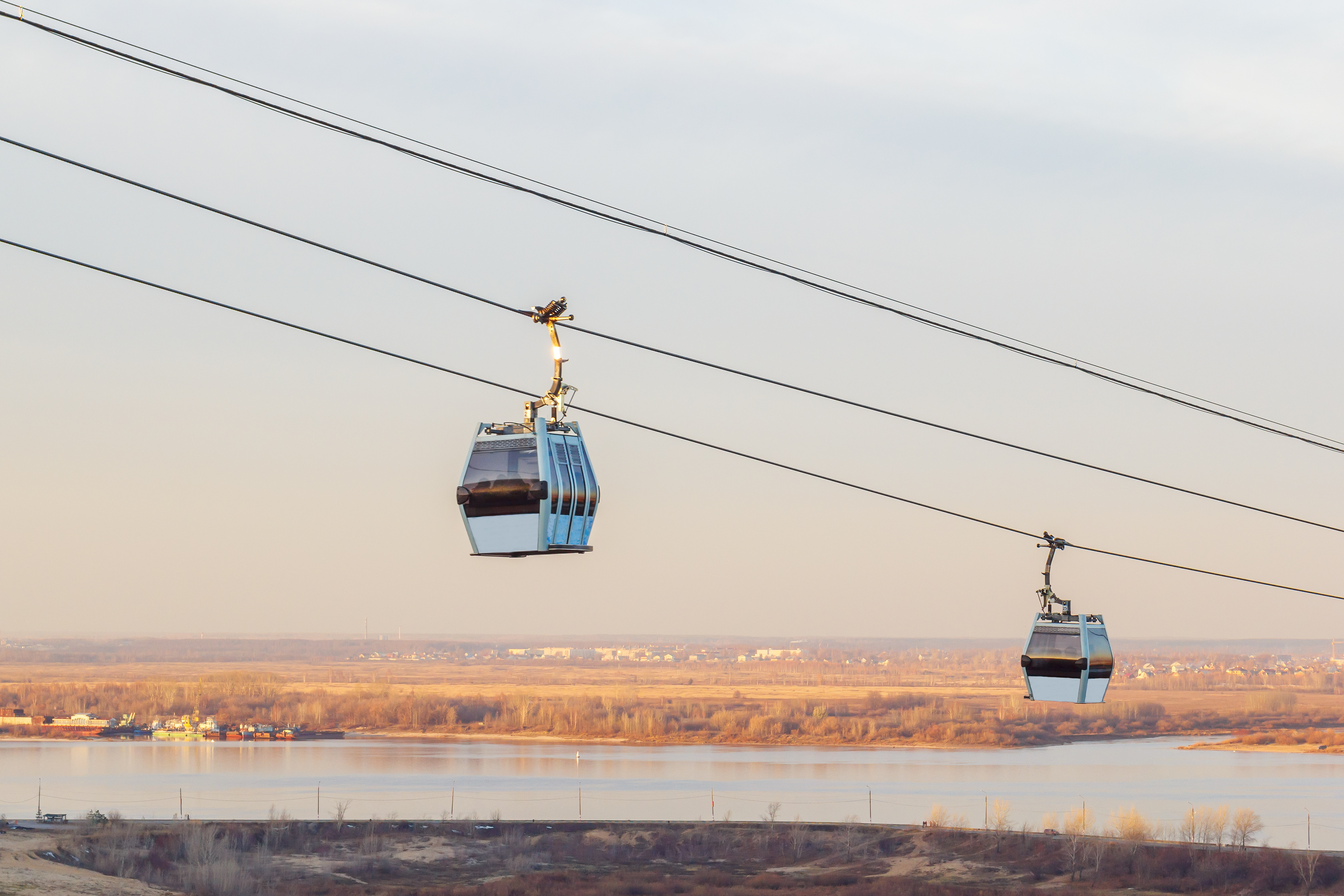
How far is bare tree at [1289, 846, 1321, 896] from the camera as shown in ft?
235

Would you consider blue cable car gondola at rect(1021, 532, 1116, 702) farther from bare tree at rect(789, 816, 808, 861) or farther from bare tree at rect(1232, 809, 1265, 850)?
bare tree at rect(789, 816, 808, 861)

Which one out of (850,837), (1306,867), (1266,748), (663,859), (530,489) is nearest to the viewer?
(530,489)

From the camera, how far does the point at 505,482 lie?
13.4m

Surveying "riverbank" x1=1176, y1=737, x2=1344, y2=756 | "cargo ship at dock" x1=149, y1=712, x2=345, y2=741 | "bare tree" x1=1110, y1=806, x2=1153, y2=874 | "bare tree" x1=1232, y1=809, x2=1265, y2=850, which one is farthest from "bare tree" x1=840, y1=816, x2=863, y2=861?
"cargo ship at dock" x1=149, y1=712, x2=345, y2=741

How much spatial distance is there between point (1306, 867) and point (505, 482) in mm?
72415

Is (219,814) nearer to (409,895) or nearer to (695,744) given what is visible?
(409,895)

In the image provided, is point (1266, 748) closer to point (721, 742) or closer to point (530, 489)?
point (721, 742)

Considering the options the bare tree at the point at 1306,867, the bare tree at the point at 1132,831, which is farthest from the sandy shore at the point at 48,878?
the bare tree at the point at 1306,867

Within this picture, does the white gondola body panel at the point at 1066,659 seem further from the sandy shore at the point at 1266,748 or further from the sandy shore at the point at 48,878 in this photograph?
the sandy shore at the point at 1266,748

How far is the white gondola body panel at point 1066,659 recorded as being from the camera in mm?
20781

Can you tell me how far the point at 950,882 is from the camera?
79812mm

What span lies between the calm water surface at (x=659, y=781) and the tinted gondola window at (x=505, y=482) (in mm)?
86139

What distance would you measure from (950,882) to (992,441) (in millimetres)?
68057

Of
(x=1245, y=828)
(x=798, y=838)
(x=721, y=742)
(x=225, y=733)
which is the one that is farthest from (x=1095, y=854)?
(x=225, y=733)
